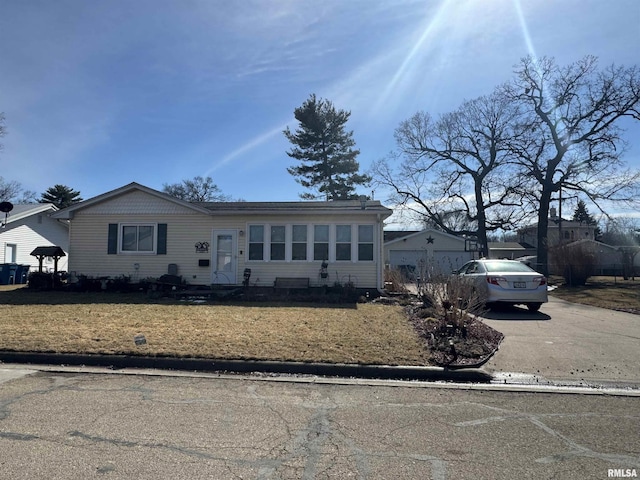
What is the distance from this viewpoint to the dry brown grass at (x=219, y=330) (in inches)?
245

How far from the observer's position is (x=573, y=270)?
2195cm

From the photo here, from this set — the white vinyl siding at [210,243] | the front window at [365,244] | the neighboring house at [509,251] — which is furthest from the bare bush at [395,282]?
the neighboring house at [509,251]

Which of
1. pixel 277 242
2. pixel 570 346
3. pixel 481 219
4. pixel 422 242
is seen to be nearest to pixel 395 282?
pixel 277 242

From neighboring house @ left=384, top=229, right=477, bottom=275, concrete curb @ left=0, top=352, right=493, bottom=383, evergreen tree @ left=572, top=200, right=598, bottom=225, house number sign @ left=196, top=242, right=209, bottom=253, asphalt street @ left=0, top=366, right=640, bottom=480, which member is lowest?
asphalt street @ left=0, top=366, right=640, bottom=480

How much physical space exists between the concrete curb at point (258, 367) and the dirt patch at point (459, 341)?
26cm

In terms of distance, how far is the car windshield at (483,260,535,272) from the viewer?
1117cm

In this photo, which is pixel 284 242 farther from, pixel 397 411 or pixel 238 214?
pixel 397 411

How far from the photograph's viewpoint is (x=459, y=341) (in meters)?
6.84

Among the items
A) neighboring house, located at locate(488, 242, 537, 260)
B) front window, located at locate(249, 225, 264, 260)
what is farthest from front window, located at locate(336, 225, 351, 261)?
neighboring house, located at locate(488, 242, 537, 260)

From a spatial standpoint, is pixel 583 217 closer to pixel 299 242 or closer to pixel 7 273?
pixel 299 242

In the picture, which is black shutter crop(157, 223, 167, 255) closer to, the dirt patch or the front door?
the front door

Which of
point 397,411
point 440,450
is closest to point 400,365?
point 397,411

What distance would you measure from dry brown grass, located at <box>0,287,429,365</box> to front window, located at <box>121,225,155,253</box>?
13.1ft

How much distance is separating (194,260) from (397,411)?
12524 mm
